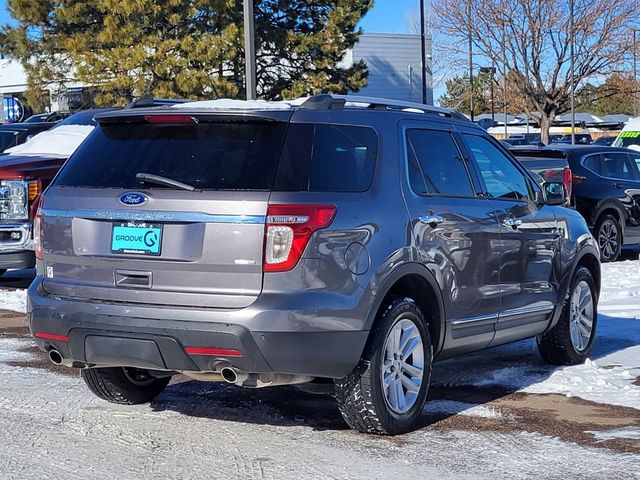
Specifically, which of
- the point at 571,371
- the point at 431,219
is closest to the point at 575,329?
the point at 571,371

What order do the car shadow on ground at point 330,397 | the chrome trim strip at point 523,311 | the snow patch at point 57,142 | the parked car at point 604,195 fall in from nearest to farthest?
1. the car shadow on ground at point 330,397
2. the chrome trim strip at point 523,311
3. the snow patch at point 57,142
4. the parked car at point 604,195

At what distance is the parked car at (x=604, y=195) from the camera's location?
51.3 ft

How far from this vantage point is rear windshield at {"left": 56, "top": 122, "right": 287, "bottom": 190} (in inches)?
211

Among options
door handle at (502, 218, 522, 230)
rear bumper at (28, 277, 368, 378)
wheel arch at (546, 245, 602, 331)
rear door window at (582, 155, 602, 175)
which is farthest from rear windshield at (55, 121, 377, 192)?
rear door window at (582, 155, 602, 175)

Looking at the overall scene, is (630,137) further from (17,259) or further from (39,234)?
(39,234)

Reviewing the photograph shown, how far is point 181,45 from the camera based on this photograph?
30.0 metres

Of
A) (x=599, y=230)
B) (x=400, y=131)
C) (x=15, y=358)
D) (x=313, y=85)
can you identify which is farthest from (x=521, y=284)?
(x=313, y=85)

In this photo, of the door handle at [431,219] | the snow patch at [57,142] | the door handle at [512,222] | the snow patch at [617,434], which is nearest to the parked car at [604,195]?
the snow patch at [57,142]

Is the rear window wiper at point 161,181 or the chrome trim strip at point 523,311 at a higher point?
the rear window wiper at point 161,181

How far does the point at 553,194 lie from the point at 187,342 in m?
3.55

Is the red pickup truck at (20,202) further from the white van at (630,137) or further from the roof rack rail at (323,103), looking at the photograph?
the white van at (630,137)

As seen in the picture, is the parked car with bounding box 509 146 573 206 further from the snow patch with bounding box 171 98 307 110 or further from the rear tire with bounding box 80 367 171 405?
the snow patch with bounding box 171 98 307 110

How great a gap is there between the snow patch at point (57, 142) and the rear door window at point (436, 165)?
21.4 ft

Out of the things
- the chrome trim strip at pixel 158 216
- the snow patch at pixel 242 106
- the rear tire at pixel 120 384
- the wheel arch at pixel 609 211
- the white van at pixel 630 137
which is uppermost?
the white van at pixel 630 137
